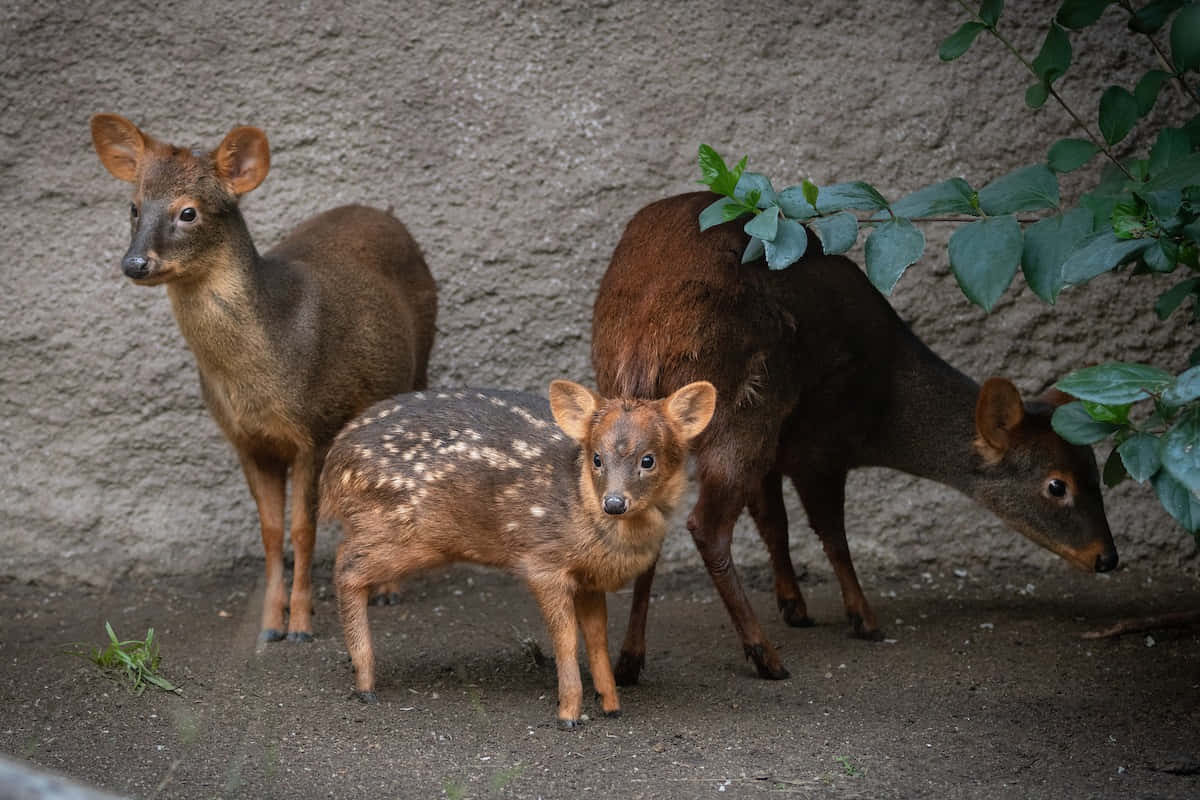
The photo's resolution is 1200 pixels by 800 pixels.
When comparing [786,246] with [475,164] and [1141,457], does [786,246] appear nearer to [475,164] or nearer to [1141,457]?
[1141,457]

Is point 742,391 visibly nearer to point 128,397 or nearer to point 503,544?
point 503,544

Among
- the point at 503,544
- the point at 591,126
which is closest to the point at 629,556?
the point at 503,544

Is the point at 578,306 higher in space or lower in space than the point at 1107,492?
higher

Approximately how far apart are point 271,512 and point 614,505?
2.07 metres

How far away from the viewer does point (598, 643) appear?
14.4 feet

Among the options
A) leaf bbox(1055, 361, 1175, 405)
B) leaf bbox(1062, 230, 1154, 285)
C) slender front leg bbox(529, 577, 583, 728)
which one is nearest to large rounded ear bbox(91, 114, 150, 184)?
slender front leg bbox(529, 577, 583, 728)

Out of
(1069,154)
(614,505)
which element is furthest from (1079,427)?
(614,505)

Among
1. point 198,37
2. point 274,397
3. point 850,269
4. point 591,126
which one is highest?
point 198,37

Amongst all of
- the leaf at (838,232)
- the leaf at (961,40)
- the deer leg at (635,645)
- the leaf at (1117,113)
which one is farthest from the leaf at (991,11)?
the deer leg at (635,645)

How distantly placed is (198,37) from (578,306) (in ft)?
6.55

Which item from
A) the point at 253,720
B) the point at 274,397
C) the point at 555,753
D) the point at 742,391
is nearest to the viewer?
the point at 555,753

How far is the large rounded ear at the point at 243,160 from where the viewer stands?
5.05 meters

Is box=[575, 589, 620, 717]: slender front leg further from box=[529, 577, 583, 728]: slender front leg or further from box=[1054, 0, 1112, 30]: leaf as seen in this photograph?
box=[1054, 0, 1112, 30]: leaf

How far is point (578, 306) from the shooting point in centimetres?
599
